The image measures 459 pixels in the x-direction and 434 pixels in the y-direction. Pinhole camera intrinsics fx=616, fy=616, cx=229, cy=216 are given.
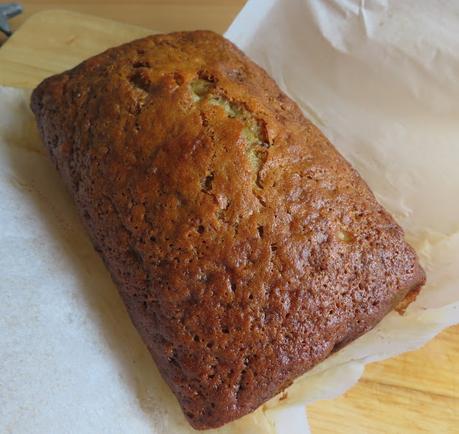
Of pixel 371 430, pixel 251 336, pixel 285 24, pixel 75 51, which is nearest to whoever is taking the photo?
pixel 251 336

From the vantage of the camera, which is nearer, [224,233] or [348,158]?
[224,233]

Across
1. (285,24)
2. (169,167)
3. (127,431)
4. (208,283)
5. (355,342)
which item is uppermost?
(285,24)

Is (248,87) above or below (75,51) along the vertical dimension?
above

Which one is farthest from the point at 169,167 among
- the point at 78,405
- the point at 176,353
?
the point at 78,405

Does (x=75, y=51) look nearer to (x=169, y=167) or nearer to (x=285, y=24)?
(x=285, y=24)
